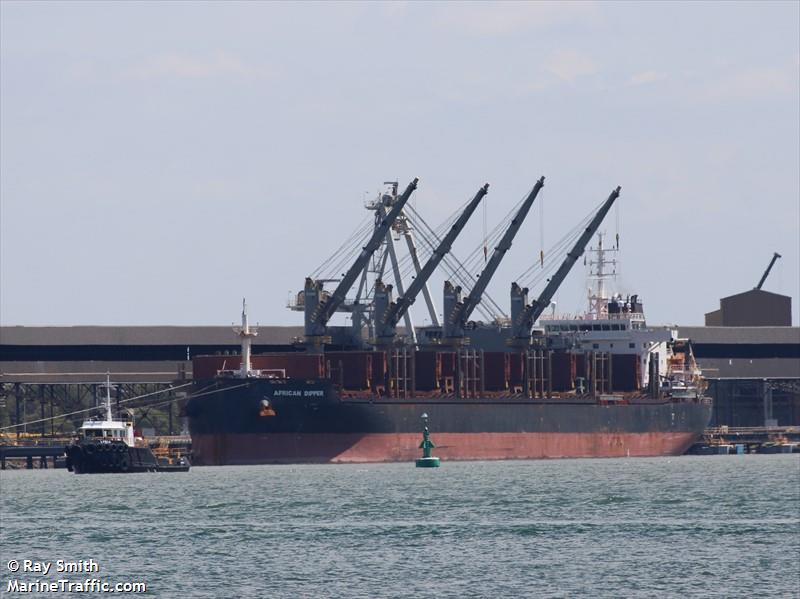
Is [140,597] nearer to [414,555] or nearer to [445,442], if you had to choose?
[414,555]

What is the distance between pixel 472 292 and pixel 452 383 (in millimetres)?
7666

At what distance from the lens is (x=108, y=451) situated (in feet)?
333

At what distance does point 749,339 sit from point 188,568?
10424cm

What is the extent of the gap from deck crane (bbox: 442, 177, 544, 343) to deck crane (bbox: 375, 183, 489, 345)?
6.13 feet

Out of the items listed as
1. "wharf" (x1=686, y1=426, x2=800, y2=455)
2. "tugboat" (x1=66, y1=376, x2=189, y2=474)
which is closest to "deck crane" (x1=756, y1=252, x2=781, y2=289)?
"wharf" (x1=686, y1=426, x2=800, y2=455)

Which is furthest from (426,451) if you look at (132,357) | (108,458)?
(132,357)

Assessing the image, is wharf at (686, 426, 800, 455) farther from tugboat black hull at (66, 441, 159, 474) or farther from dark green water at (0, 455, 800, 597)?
tugboat black hull at (66, 441, 159, 474)

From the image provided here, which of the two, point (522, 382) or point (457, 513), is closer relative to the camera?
point (457, 513)

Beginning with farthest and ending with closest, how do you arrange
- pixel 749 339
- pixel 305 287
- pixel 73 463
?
pixel 749 339 < pixel 305 287 < pixel 73 463

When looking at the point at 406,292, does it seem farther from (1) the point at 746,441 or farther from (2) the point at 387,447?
(1) the point at 746,441

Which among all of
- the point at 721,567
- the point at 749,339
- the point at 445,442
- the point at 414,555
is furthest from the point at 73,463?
the point at 749,339

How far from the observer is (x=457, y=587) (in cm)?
A: 5112

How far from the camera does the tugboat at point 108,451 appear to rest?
10156cm

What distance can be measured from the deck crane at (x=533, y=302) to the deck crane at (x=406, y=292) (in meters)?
5.54
